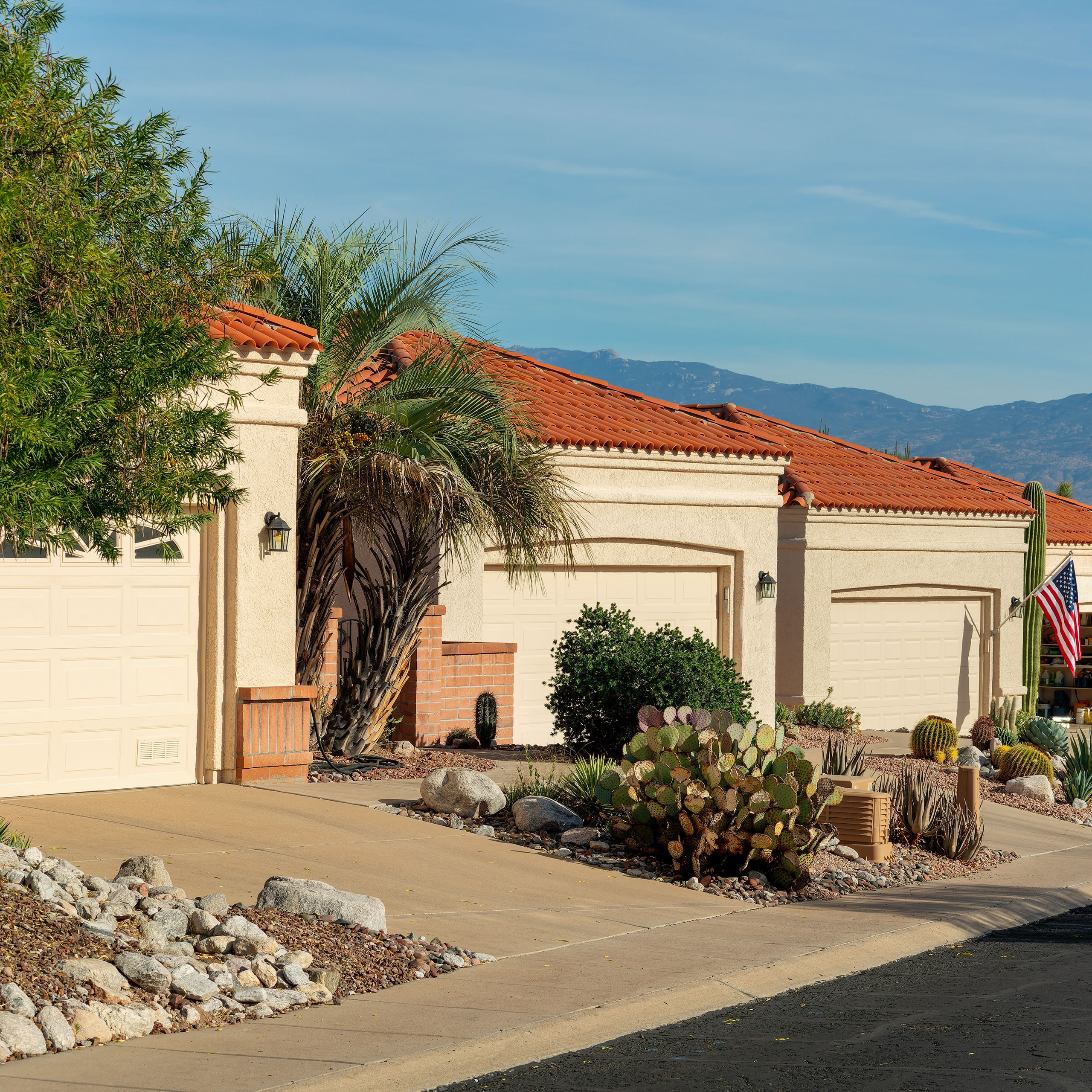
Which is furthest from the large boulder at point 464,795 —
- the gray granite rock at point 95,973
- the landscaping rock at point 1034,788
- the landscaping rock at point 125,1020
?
the landscaping rock at point 1034,788

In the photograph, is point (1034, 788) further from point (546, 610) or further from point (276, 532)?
point (276, 532)

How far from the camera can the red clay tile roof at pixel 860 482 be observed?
937 inches

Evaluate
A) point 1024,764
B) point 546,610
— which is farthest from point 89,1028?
point 1024,764

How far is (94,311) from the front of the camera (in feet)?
26.1

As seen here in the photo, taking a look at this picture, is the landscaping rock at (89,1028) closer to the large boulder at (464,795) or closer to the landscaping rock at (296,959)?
the landscaping rock at (296,959)

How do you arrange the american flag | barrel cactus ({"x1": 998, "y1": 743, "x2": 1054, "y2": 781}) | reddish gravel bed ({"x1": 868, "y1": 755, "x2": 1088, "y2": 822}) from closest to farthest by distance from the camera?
reddish gravel bed ({"x1": 868, "y1": 755, "x2": 1088, "y2": 822}) < barrel cactus ({"x1": 998, "y1": 743, "x2": 1054, "y2": 781}) < the american flag

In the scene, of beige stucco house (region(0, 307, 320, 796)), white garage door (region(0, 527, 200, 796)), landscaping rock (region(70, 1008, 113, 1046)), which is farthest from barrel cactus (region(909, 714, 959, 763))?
landscaping rock (region(70, 1008, 113, 1046))

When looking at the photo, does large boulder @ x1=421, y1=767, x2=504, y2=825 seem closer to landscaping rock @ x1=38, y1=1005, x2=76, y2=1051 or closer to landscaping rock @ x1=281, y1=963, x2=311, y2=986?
landscaping rock @ x1=281, y1=963, x2=311, y2=986

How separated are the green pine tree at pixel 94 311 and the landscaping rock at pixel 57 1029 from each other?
7.20 feet

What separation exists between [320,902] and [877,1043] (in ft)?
10.3

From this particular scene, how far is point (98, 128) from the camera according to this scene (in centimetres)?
796

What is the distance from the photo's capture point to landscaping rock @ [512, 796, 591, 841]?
12156 mm

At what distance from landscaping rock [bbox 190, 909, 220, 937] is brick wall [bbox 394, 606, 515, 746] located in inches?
318

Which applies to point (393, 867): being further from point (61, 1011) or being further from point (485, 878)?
point (61, 1011)
